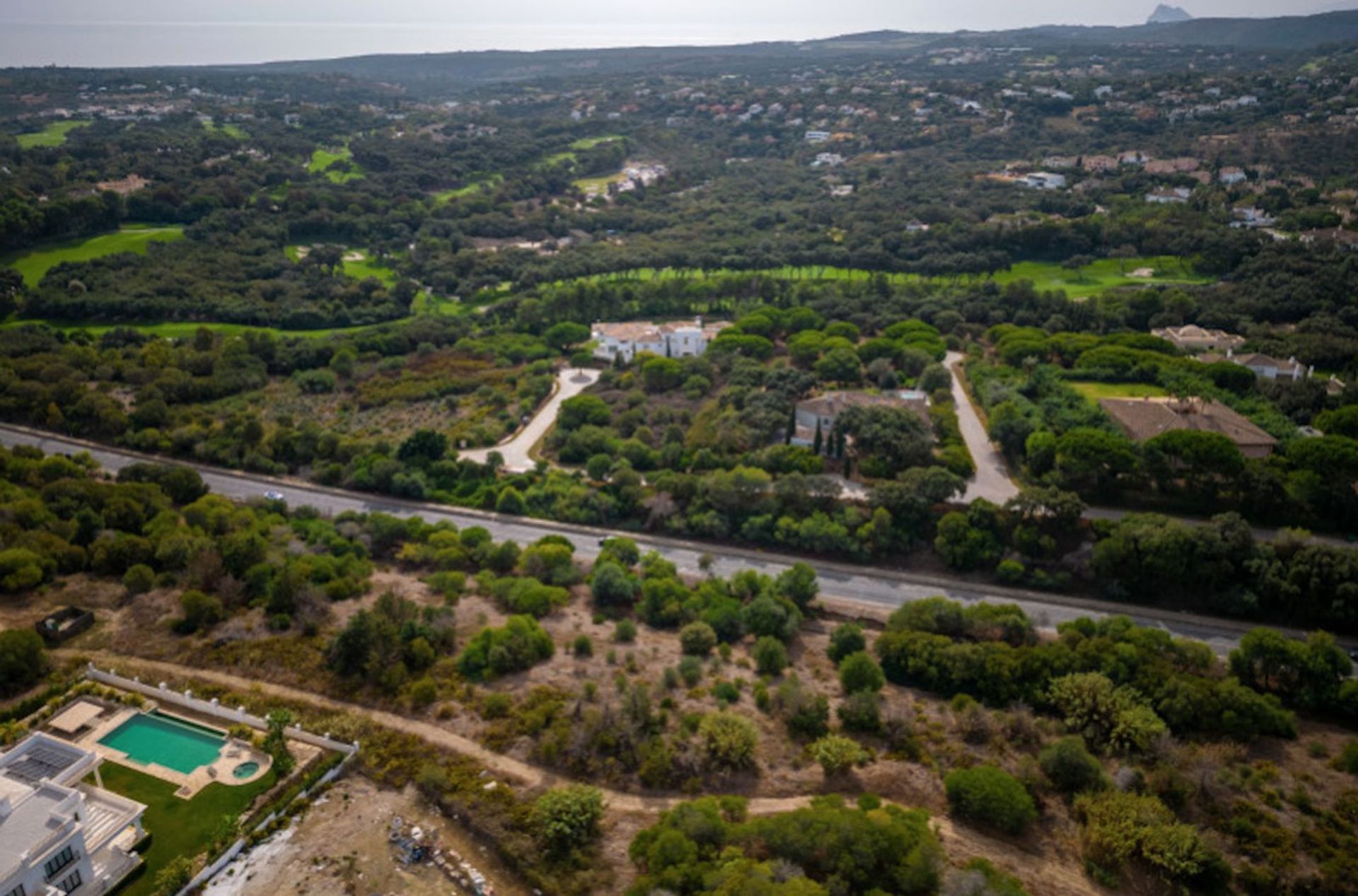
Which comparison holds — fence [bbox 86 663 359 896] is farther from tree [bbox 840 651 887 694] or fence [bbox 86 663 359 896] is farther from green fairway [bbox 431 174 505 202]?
green fairway [bbox 431 174 505 202]

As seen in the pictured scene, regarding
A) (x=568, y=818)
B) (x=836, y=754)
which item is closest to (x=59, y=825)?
(x=568, y=818)

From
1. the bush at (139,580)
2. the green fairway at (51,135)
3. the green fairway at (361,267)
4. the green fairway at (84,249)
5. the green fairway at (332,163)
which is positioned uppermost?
the green fairway at (51,135)

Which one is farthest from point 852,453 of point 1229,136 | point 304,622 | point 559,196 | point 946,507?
point 1229,136

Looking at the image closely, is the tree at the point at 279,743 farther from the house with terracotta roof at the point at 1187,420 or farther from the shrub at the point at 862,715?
the house with terracotta roof at the point at 1187,420

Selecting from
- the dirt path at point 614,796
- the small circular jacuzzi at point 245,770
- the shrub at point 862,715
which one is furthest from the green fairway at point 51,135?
the shrub at point 862,715

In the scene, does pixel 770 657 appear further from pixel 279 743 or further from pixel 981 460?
pixel 981 460

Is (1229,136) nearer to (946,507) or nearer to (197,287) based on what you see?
(946,507)
